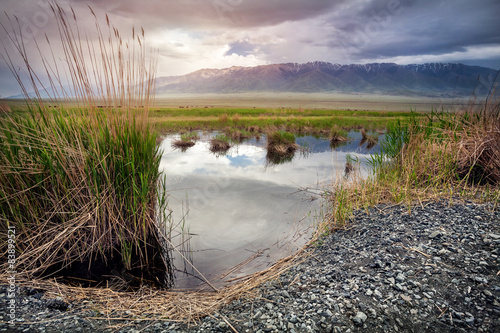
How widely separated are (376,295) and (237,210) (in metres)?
4.97

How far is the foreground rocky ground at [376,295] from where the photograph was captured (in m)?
2.85

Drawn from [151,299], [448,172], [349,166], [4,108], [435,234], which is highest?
[4,108]

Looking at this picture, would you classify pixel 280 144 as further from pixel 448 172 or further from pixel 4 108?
pixel 4 108

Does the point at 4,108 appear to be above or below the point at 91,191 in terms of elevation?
above

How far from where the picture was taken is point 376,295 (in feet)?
10.7

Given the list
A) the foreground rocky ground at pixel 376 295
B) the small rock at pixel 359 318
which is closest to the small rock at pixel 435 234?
the foreground rocky ground at pixel 376 295

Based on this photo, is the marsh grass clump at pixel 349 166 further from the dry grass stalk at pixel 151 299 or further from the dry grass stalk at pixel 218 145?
the dry grass stalk at pixel 218 145

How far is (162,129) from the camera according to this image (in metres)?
22.1

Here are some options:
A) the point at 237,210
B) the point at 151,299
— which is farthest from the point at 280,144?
the point at 151,299

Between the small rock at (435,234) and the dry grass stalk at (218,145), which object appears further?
the dry grass stalk at (218,145)

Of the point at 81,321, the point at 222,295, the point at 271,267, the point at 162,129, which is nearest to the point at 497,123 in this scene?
the point at 271,267

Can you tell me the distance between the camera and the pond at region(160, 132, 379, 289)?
520cm

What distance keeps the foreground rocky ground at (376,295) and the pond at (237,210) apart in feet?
4.28

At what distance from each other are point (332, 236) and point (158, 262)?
370 centimetres
